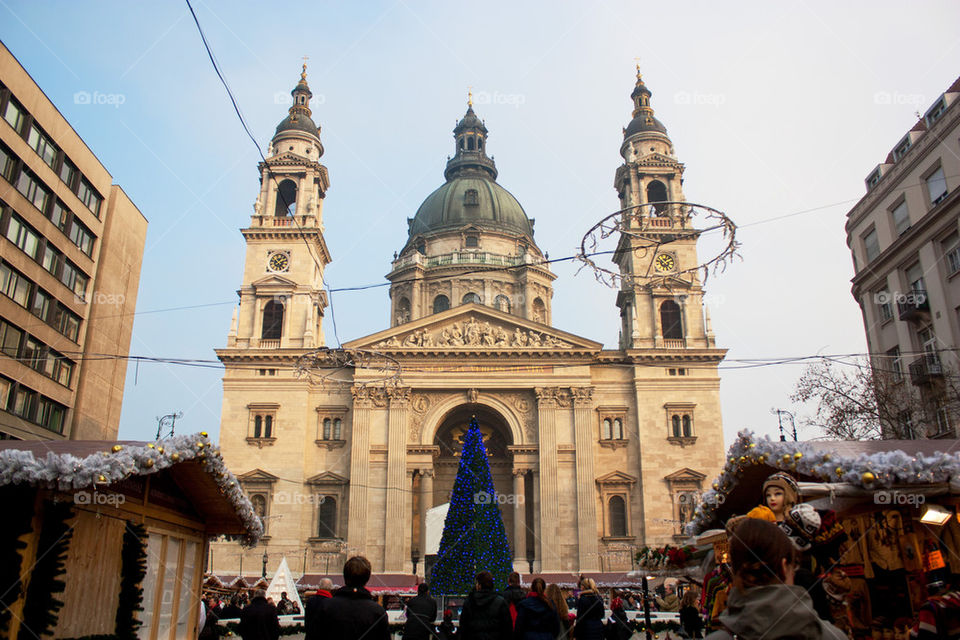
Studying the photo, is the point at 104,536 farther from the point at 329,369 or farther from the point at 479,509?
the point at 329,369

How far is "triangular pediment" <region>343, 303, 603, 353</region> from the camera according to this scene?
42594mm

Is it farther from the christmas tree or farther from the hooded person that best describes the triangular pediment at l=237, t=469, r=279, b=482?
the hooded person

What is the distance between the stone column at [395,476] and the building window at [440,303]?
1430 cm

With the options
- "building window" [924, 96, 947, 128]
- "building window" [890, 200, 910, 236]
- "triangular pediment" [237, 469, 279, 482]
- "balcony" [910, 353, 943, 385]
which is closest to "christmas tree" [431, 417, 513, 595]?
"balcony" [910, 353, 943, 385]

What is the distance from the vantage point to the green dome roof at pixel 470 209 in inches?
2356

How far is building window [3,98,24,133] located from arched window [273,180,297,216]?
721 inches

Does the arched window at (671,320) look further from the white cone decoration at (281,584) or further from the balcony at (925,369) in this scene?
the white cone decoration at (281,584)

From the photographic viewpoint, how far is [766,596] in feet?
10.7

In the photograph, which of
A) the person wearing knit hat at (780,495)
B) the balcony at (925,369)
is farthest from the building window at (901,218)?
the person wearing knit hat at (780,495)

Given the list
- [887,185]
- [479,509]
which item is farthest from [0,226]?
[887,185]

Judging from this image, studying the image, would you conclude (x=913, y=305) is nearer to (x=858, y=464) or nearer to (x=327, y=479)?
(x=858, y=464)

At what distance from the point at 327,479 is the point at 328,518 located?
2050mm

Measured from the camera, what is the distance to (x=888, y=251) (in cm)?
2911

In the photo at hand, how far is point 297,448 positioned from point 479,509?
20.4 m
